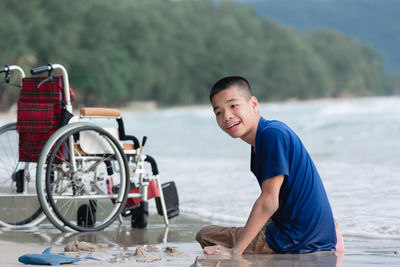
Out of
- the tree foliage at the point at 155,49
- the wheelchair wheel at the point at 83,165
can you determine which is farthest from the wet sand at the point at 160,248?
the tree foliage at the point at 155,49

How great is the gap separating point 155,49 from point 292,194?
5258 centimetres

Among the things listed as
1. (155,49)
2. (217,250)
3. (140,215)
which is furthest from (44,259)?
(155,49)

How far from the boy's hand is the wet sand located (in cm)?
2

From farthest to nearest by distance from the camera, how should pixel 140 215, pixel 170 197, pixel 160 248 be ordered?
pixel 170 197
pixel 140 215
pixel 160 248

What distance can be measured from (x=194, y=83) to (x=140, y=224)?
62.1 metres

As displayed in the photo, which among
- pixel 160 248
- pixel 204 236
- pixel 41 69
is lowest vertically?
pixel 160 248

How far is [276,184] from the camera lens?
9.69 feet

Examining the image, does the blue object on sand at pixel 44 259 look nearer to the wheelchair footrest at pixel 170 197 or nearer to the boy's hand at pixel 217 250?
the boy's hand at pixel 217 250

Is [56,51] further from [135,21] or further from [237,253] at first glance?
[237,253]

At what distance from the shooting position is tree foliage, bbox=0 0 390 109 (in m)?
40.5

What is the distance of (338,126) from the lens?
19688mm

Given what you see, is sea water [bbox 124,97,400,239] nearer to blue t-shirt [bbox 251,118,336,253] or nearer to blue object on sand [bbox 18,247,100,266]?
blue t-shirt [bbox 251,118,336,253]

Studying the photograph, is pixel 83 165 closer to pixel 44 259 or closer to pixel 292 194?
pixel 44 259

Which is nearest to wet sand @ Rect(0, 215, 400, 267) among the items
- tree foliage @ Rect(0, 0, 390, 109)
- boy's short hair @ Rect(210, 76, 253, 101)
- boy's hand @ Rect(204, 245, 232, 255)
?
boy's hand @ Rect(204, 245, 232, 255)
